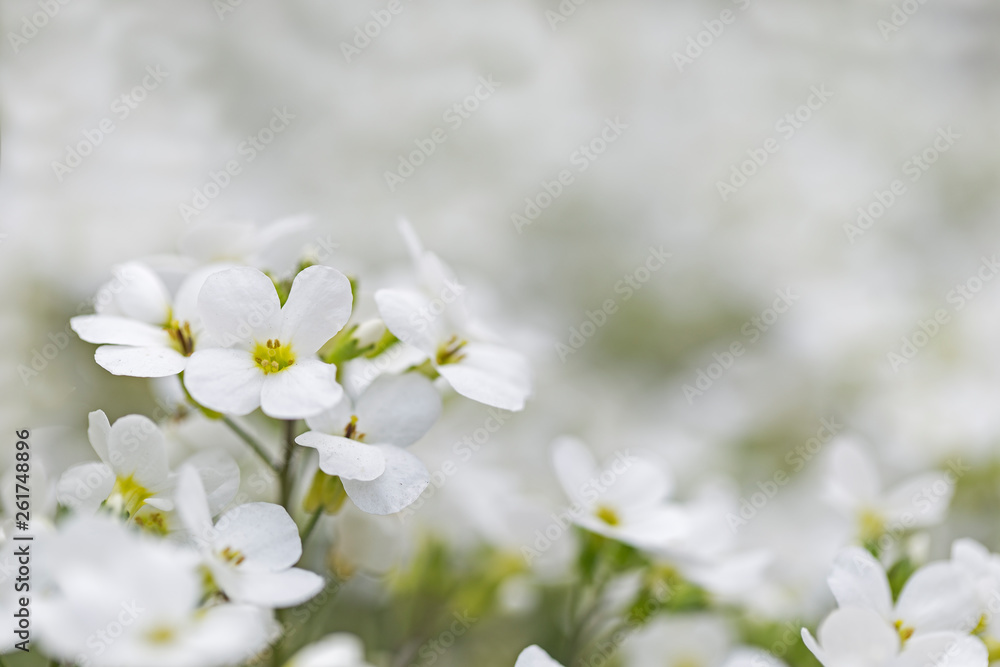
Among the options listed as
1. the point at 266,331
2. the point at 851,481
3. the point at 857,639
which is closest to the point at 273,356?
the point at 266,331

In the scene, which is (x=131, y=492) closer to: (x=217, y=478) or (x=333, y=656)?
(x=217, y=478)

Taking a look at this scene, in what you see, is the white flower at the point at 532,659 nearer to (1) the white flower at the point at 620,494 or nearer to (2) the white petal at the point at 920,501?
(1) the white flower at the point at 620,494

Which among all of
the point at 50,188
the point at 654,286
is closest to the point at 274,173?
the point at 50,188

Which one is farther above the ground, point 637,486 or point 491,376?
point 491,376

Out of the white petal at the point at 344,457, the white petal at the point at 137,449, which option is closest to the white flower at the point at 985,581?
the white petal at the point at 344,457

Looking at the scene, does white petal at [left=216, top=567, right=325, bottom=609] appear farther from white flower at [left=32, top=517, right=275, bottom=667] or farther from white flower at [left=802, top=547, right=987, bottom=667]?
white flower at [left=802, top=547, right=987, bottom=667]
